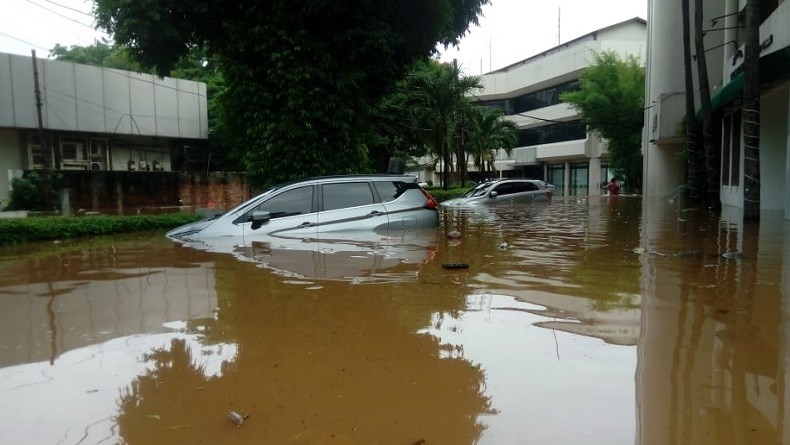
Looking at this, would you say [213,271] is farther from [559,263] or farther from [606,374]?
[606,374]

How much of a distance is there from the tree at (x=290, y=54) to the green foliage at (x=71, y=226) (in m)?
2.47

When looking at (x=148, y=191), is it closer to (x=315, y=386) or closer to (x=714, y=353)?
(x=315, y=386)

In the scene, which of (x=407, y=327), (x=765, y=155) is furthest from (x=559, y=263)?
(x=765, y=155)

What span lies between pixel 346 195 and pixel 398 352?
18.7 ft

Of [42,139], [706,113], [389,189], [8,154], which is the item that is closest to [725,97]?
[706,113]

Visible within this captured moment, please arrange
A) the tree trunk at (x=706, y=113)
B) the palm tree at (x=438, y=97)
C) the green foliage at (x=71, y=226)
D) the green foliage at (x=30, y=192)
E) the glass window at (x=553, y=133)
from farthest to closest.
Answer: the glass window at (x=553, y=133), the palm tree at (x=438, y=97), the green foliage at (x=30, y=192), the tree trunk at (x=706, y=113), the green foliage at (x=71, y=226)

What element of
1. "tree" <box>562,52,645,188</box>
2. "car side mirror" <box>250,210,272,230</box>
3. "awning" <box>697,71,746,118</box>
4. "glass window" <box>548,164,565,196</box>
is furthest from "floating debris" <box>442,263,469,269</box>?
"glass window" <box>548,164,565,196</box>

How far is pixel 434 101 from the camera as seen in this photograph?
3003 cm

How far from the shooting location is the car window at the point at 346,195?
9.36 metres

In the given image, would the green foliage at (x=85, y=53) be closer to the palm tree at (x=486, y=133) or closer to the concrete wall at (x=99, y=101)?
the concrete wall at (x=99, y=101)

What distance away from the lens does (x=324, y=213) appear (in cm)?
926

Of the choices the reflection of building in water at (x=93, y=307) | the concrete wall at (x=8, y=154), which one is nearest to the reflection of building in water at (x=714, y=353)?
the reflection of building in water at (x=93, y=307)

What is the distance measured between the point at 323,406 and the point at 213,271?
4.37 meters

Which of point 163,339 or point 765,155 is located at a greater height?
point 765,155
